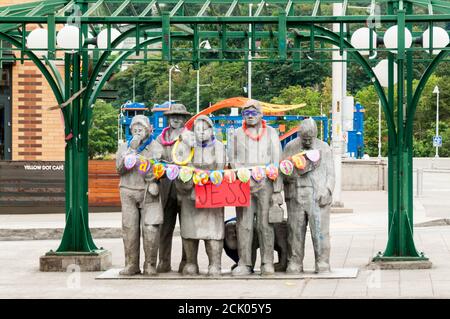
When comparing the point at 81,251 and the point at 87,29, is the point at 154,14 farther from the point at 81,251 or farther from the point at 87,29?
the point at 81,251

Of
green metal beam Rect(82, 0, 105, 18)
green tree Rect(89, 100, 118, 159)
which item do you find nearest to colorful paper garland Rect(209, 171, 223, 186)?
green metal beam Rect(82, 0, 105, 18)

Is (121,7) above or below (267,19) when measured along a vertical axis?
above

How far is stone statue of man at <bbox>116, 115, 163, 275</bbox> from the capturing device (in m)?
15.5

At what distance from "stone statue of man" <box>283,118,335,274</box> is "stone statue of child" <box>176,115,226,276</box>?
861 millimetres

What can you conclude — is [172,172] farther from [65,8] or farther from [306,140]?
[65,8]

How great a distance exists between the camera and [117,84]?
102688 millimetres

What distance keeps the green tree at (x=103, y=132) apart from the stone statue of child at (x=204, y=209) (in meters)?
47.3

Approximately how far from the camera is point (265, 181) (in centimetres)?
1539

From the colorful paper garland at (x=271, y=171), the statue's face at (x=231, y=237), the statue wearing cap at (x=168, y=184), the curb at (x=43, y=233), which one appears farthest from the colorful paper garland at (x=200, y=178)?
the curb at (x=43, y=233)

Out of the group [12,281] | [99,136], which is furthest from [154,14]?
[99,136]

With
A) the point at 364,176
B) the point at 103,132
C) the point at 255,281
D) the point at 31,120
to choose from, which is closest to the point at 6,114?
the point at 31,120

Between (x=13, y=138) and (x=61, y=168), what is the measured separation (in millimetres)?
7216

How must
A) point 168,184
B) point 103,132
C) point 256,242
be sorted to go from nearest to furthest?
1. point 168,184
2. point 256,242
3. point 103,132

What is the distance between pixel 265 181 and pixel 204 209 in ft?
2.59
